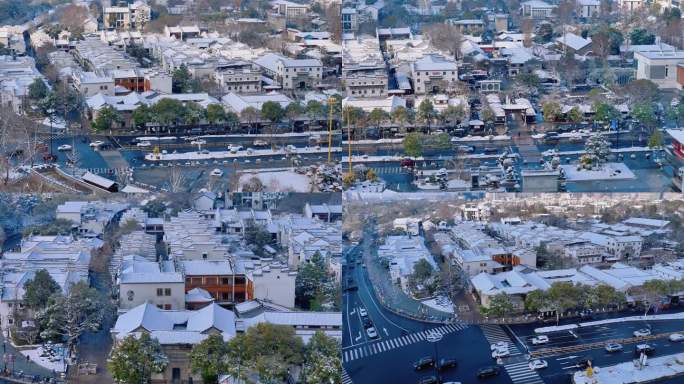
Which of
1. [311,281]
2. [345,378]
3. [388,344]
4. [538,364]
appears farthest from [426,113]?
[345,378]

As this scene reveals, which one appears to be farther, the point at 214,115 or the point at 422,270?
the point at 214,115

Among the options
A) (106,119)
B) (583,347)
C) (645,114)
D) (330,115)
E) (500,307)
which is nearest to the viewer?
(583,347)

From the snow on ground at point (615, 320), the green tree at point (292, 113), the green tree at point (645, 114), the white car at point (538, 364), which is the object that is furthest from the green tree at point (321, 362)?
the green tree at point (645, 114)

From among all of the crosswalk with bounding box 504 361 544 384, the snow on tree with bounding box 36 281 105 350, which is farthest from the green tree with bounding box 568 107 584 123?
the snow on tree with bounding box 36 281 105 350

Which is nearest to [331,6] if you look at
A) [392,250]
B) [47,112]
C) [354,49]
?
[354,49]

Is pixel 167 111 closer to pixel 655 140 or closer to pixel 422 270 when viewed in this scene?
pixel 422 270

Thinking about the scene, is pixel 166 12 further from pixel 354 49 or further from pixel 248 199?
pixel 248 199
